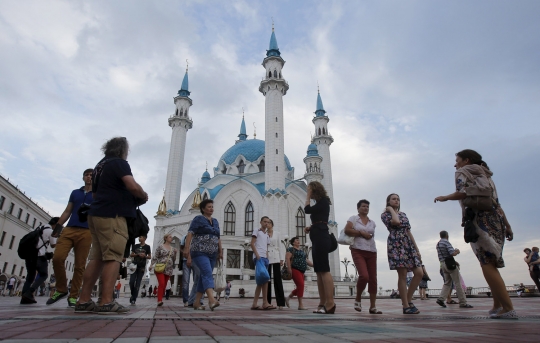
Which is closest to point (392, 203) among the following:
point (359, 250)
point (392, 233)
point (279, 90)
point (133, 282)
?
point (392, 233)

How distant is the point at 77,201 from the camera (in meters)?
6.03

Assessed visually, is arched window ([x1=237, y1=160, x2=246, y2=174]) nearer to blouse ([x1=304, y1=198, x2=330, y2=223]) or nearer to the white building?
the white building

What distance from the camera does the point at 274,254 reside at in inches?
294

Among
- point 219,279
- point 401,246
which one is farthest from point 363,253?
point 219,279

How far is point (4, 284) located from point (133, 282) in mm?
20558

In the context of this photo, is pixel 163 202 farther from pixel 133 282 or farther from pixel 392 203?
pixel 392 203

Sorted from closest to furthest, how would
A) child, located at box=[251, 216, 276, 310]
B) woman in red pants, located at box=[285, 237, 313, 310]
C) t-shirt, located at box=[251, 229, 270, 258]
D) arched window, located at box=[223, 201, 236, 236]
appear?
child, located at box=[251, 216, 276, 310] < t-shirt, located at box=[251, 229, 270, 258] < woman in red pants, located at box=[285, 237, 313, 310] < arched window, located at box=[223, 201, 236, 236]

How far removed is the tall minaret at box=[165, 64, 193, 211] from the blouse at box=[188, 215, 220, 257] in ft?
114

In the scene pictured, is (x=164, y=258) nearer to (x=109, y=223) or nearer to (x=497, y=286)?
(x=109, y=223)

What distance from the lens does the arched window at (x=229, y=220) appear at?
37.2 m

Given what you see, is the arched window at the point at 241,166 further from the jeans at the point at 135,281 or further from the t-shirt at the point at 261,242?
the t-shirt at the point at 261,242

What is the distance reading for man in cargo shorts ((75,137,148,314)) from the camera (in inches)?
167

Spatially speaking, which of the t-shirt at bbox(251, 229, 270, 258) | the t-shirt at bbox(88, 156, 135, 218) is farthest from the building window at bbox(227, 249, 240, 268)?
the t-shirt at bbox(88, 156, 135, 218)

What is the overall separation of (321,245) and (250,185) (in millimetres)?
32452
